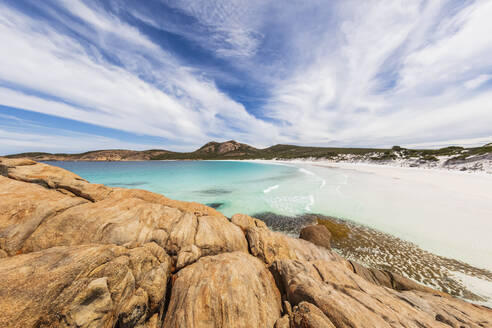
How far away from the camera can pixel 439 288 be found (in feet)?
22.7

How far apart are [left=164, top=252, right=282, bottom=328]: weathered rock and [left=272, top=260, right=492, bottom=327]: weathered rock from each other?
2.86ft

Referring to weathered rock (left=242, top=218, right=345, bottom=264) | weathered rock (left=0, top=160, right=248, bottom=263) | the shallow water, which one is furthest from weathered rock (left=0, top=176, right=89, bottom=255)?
the shallow water

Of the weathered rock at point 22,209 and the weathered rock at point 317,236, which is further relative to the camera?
the weathered rock at point 317,236

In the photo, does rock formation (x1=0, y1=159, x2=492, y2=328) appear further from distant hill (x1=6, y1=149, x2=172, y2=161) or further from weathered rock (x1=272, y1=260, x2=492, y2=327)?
distant hill (x1=6, y1=149, x2=172, y2=161)

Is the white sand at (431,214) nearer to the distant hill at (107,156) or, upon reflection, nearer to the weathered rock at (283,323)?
the weathered rock at (283,323)

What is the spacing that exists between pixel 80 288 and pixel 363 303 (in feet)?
23.8

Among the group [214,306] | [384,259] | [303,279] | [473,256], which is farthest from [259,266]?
[473,256]

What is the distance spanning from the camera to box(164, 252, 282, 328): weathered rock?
4105mm

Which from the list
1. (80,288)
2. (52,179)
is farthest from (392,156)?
(52,179)

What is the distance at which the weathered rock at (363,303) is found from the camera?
3.86 m

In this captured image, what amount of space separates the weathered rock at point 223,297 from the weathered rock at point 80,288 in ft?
2.68

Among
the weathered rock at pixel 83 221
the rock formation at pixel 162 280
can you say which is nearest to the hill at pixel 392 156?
the rock formation at pixel 162 280

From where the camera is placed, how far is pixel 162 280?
16.0 ft

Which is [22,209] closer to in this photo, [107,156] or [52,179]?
[52,179]
